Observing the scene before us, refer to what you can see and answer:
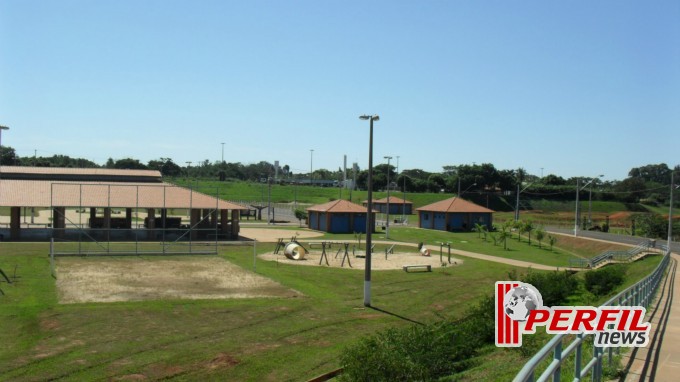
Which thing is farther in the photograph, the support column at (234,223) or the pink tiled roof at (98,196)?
the support column at (234,223)

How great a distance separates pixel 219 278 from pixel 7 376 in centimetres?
1658

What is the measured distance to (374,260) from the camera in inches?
→ 1650

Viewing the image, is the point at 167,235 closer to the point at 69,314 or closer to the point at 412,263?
the point at 412,263

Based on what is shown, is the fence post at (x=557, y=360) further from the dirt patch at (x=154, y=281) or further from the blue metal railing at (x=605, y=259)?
the blue metal railing at (x=605, y=259)

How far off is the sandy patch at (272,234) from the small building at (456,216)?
1759cm

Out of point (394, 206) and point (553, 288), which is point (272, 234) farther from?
point (394, 206)

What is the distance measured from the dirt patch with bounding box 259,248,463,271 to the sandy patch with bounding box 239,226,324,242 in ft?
35.2

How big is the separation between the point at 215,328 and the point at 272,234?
39.8 meters

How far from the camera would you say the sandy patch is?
55844 millimetres

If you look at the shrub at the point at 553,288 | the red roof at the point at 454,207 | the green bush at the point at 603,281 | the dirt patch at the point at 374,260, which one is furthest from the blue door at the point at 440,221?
the shrub at the point at 553,288

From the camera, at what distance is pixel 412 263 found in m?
40.7

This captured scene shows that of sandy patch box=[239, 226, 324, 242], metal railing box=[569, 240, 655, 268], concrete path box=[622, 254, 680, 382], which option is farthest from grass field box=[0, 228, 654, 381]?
sandy patch box=[239, 226, 324, 242]

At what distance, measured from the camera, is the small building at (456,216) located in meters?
73.5

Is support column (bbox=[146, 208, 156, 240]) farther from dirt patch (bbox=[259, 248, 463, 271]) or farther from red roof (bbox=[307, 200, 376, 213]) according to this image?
red roof (bbox=[307, 200, 376, 213])
